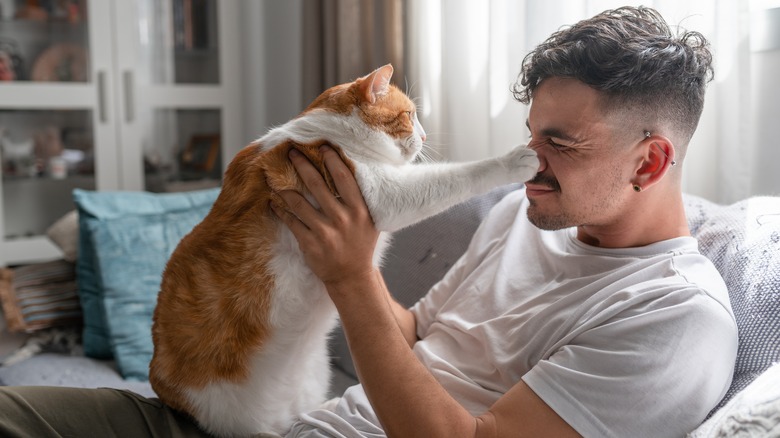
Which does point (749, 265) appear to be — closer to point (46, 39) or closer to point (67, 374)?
point (67, 374)

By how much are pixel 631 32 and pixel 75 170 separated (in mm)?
2826

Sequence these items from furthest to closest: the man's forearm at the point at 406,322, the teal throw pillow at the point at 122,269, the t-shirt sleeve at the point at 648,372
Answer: the teal throw pillow at the point at 122,269
the man's forearm at the point at 406,322
the t-shirt sleeve at the point at 648,372

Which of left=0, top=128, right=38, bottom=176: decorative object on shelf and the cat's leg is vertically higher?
the cat's leg

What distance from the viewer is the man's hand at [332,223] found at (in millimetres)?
1115

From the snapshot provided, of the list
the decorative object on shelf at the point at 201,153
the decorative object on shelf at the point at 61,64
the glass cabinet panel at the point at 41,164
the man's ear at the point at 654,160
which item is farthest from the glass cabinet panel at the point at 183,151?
the man's ear at the point at 654,160

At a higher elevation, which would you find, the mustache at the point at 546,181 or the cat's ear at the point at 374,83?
the cat's ear at the point at 374,83

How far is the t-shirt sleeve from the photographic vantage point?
3.03 feet

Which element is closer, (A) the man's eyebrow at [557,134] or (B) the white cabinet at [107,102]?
(A) the man's eyebrow at [557,134]

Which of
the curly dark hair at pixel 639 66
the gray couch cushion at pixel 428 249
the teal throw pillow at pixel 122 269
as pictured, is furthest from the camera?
the teal throw pillow at pixel 122 269

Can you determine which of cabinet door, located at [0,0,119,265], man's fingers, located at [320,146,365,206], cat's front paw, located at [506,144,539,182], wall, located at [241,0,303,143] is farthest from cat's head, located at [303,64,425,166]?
cabinet door, located at [0,0,119,265]

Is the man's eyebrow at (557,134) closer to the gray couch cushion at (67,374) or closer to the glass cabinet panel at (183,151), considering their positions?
the gray couch cushion at (67,374)

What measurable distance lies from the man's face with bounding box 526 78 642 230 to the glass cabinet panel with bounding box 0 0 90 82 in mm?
2618

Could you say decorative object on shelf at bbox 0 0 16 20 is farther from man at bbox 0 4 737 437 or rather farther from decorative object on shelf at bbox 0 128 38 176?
man at bbox 0 4 737 437

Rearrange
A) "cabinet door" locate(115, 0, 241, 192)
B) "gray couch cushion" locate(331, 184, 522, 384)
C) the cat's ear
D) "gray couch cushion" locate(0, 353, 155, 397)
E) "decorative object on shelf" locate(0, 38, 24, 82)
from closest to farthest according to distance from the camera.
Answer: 1. the cat's ear
2. "gray couch cushion" locate(331, 184, 522, 384)
3. "gray couch cushion" locate(0, 353, 155, 397)
4. "decorative object on shelf" locate(0, 38, 24, 82)
5. "cabinet door" locate(115, 0, 241, 192)
